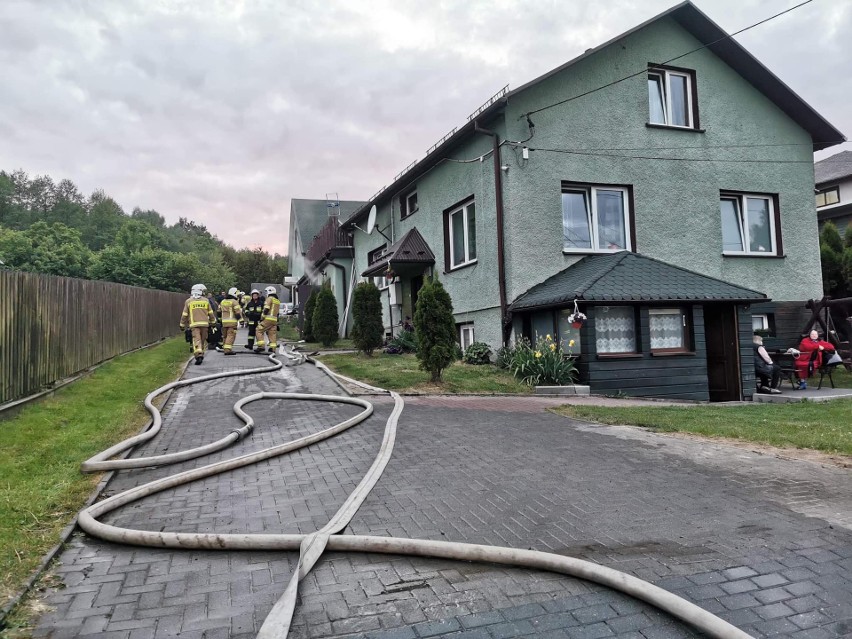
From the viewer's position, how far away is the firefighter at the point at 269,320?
627 inches

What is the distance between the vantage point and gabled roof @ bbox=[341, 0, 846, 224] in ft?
42.4

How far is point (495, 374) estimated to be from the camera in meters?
12.0

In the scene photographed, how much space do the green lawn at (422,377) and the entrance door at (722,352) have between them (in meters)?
4.45

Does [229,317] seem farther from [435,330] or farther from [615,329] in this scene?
[615,329]

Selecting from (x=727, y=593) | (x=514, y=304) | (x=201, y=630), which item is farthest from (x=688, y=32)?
(x=201, y=630)

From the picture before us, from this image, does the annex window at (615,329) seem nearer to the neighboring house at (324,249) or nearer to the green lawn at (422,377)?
the green lawn at (422,377)

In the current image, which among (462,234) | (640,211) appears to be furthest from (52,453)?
(640,211)

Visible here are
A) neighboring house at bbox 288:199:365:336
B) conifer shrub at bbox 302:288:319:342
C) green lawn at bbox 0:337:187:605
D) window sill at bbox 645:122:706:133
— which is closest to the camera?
green lawn at bbox 0:337:187:605

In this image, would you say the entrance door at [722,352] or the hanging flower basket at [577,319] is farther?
the entrance door at [722,352]

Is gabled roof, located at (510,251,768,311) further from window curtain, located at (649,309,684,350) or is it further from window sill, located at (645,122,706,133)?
window sill, located at (645,122,706,133)

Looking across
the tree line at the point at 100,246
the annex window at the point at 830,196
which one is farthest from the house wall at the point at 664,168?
the tree line at the point at 100,246

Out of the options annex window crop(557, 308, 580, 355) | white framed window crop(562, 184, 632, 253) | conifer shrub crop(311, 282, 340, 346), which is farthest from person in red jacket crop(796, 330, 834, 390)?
conifer shrub crop(311, 282, 340, 346)

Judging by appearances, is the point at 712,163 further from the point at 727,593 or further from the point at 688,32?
the point at 727,593

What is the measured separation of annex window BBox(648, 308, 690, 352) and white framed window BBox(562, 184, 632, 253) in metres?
2.27
